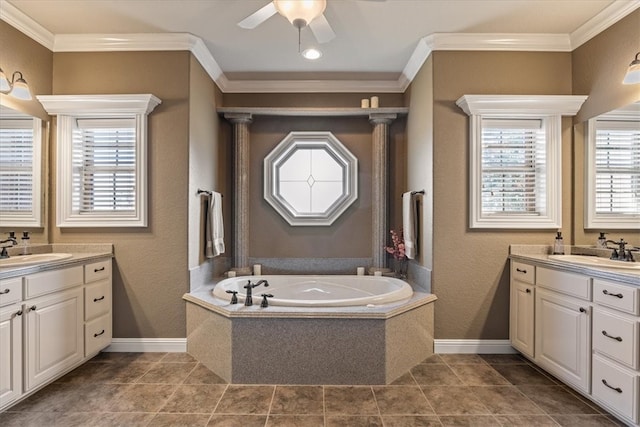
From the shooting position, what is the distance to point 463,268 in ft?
9.77

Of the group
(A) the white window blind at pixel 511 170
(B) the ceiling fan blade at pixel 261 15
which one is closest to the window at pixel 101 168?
(B) the ceiling fan blade at pixel 261 15

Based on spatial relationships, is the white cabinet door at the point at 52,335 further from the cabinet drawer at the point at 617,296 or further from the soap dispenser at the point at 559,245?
the soap dispenser at the point at 559,245

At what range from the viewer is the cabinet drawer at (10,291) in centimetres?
197

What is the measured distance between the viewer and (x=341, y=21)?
9.04ft

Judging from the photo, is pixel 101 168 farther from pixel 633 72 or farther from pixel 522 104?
pixel 633 72

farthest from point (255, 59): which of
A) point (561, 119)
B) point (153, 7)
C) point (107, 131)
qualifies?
point (561, 119)

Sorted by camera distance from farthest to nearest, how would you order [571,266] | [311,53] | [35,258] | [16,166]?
[311,53] < [16,166] < [35,258] < [571,266]

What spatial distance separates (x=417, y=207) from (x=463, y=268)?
29.7 inches

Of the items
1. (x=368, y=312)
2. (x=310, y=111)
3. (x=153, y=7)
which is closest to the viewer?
(x=368, y=312)

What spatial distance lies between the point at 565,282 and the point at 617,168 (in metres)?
1.10

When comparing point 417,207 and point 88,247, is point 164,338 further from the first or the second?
point 417,207

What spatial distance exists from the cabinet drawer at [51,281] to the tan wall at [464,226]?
115 inches

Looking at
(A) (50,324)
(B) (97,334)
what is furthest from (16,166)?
(B) (97,334)

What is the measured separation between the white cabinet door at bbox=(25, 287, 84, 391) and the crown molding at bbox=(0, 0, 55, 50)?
2.18 meters
